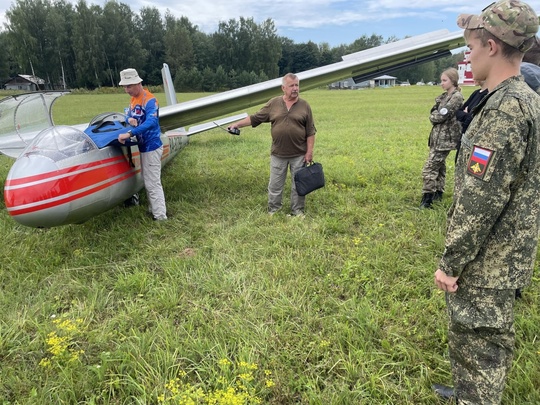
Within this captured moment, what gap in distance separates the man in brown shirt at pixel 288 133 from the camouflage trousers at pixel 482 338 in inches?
146

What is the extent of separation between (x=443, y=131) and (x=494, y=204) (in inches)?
158

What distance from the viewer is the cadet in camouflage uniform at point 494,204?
1.64 metres

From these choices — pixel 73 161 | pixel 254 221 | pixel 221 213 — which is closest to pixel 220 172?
pixel 221 213

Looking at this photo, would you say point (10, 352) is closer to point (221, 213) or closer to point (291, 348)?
point (291, 348)

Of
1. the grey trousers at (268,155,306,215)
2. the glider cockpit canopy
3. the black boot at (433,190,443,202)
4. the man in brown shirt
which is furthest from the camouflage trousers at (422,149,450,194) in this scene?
the glider cockpit canopy

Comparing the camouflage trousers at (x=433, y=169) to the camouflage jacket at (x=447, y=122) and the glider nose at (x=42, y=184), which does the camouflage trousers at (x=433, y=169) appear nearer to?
the camouflage jacket at (x=447, y=122)

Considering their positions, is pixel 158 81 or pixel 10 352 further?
pixel 158 81

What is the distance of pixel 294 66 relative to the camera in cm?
10925

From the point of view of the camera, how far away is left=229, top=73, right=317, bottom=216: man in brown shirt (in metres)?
5.35

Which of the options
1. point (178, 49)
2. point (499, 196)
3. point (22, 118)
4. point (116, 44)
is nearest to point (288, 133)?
point (499, 196)

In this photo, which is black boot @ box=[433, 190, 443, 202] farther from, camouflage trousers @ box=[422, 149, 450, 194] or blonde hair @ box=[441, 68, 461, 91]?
blonde hair @ box=[441, 68, 461, 91]

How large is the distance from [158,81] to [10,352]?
8361 centimetres

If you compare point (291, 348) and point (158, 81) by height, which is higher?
point (158, 81)

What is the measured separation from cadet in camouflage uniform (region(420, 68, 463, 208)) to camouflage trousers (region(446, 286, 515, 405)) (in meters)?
3.77
